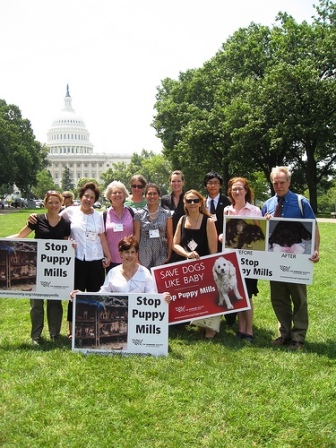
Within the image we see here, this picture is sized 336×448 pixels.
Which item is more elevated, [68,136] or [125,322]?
[68,136]

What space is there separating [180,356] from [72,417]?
69.5 inches

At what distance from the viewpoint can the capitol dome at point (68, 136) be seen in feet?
583

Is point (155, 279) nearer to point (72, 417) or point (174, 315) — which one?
point (174, 315)

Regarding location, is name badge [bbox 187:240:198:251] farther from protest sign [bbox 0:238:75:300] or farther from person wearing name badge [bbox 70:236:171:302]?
protest sign [bbox 0:238:75:300]

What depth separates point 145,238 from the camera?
21.4ft

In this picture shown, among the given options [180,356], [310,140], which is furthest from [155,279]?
[310,140]

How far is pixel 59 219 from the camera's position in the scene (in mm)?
6043

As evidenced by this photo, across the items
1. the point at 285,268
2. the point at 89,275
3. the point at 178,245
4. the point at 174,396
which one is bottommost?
the point at 174,396

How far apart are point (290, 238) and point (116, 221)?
2304 millimetres

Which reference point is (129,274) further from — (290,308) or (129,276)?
(290,308)

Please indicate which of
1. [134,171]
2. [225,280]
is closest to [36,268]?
[225,280]

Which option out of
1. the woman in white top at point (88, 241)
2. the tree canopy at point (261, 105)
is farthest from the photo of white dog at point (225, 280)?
the tree canopy at point (261, 105)

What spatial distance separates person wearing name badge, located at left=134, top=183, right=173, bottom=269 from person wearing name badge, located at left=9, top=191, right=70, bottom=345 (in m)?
1.02

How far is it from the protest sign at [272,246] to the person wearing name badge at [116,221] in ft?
4.39
